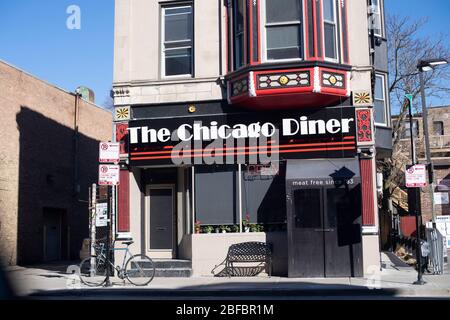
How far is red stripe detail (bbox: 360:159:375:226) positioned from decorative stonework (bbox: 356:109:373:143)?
0.61 m

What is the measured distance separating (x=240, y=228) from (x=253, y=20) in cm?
597

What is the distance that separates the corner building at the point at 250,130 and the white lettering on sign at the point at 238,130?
0.10ft

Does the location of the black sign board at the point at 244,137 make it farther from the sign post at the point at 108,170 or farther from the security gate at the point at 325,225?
the sign post at the point at 108,170

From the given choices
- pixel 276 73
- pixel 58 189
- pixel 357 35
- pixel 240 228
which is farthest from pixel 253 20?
pixel 58 189

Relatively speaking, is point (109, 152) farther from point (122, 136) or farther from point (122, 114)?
point (122, 114)

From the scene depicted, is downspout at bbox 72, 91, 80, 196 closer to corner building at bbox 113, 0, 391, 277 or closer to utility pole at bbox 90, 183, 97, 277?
utility pole at bbox 90, 183, 97, 277

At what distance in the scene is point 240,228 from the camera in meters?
16.0

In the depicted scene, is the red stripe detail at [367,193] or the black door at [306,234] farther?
the red stripe detail at [367,193]

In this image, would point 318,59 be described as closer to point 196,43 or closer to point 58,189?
point 196,43

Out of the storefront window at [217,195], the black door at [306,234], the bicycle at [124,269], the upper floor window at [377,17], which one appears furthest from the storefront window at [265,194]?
the upper floor window at [377,17]

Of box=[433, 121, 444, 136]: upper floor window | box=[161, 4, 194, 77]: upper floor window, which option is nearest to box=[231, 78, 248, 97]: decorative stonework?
box=[161, 4, 194, 77]: upper floor window

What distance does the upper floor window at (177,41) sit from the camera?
17266 mm

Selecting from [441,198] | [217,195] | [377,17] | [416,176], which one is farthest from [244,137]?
[441,198]

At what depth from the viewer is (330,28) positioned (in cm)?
1597
